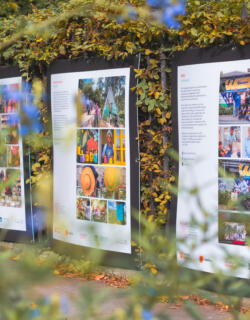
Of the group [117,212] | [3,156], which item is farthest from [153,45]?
[3,156]

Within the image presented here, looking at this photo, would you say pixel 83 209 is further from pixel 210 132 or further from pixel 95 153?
pixel 210 132

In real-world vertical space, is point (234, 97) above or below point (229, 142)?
above

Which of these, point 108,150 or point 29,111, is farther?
point 108,150

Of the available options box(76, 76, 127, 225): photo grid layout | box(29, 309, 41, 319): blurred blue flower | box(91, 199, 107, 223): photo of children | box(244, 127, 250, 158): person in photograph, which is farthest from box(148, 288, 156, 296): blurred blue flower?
box(91, 199, 107, 223): photo of children

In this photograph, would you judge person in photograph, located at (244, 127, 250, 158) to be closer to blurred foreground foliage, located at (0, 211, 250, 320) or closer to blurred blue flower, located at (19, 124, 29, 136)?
blurred foreground foliage, located at (0, 211, 250, 320)

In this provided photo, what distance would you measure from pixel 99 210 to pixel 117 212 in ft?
0.76

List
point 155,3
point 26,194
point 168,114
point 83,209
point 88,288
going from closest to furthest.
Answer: point 88,288 → point 155,3 → point 168,114 → point 83,209 → point 26,194

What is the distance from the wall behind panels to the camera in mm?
4125

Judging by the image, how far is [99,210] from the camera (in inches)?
194

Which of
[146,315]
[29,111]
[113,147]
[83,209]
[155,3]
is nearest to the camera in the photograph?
[146,315]

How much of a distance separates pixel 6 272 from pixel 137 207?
3.96 metres

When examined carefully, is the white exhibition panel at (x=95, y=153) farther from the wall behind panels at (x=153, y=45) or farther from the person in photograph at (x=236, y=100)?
the person in photograph at (x=236, y=100)

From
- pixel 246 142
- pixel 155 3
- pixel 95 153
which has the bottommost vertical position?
pixel 95 153

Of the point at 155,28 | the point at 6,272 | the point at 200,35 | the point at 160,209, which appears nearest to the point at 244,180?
the point at 160,209
